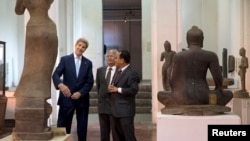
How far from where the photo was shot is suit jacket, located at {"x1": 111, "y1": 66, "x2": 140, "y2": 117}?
17.5ft

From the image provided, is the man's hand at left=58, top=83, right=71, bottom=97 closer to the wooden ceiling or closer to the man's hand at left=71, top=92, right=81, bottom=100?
the man's hand at left=71, top=92, right=81, bottom=100

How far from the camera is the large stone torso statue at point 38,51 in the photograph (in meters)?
4.21

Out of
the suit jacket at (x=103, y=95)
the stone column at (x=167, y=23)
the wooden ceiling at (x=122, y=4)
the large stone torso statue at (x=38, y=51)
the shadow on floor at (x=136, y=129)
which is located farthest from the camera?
the wooden ceiling at (x=122, y=4)

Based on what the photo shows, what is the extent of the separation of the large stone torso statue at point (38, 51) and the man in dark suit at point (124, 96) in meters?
1.29

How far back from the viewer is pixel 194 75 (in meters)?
4.70

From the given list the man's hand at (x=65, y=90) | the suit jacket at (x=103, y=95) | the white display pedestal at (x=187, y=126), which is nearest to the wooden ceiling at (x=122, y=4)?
the suit jacket at (x=103, y=95)

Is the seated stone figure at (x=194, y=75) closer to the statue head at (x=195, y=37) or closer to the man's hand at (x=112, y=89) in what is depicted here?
the statue head at (x=195, y=37)

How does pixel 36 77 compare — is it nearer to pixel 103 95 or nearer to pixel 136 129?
pixel 103 95

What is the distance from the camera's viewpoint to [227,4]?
480 inches

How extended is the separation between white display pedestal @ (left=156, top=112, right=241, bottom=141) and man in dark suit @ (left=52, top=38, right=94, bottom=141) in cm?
137

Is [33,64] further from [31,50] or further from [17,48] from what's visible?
[17,48]

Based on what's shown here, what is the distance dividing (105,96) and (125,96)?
429 mm

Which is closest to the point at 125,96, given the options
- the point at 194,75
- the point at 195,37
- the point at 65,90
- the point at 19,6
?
the point at 65,90

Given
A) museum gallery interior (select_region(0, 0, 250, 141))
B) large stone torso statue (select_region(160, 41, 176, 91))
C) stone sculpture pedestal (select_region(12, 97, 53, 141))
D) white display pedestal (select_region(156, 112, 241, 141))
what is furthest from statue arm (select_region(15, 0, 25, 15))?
large stone torso statue (select_region(160, 41, 176, 91))
